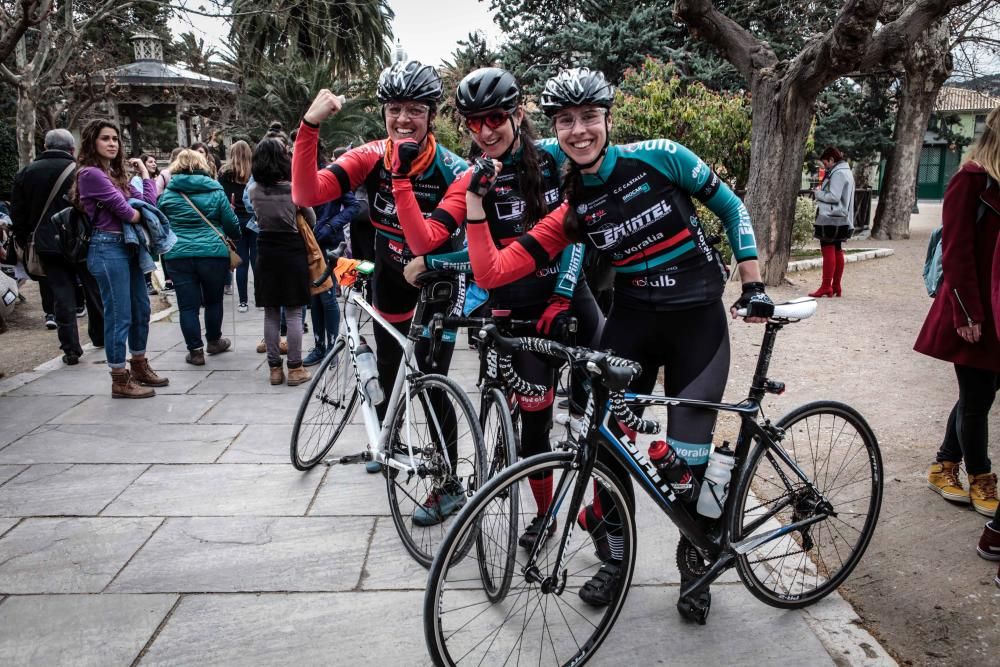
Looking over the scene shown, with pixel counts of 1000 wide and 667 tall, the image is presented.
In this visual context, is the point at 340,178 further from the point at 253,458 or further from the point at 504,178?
the point at 253,458

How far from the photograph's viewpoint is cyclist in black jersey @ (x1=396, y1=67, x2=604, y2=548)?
3096mm

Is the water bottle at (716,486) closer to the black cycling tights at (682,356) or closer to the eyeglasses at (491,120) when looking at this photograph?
the black cycling tights at (682,356)

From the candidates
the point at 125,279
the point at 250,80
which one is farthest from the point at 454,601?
the point at 250,80

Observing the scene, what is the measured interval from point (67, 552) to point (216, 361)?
384 centimetres

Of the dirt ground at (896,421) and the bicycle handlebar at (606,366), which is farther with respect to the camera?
the dirt ground at (896,421)

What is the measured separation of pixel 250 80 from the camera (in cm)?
2406

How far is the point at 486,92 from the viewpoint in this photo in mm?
3051

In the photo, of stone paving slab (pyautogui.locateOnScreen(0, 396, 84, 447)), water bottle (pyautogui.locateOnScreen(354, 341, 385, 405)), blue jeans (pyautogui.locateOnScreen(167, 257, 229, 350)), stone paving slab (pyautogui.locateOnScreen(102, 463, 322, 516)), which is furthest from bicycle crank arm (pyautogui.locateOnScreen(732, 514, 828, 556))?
blue jeans (pyautogui.locateOnScreen(167, 257, 229, 350))

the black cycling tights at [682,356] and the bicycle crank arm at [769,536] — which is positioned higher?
the black cycling tights at [682,356]

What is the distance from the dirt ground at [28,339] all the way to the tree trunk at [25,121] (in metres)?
3.76

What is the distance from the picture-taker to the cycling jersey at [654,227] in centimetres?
286

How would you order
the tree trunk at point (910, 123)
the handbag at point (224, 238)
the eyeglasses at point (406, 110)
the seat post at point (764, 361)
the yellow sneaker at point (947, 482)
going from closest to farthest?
the seat post at point (764, 361), the eyeglasses at point (406, 110), the yellow sneaker at point (947, 482), the handbag at point (224, 238), the tree trunk at point (910, 123)

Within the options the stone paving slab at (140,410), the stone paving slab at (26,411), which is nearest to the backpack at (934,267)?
the stone paving slab at (140,410)

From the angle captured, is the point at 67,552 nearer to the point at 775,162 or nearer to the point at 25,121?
the point at 775,162
